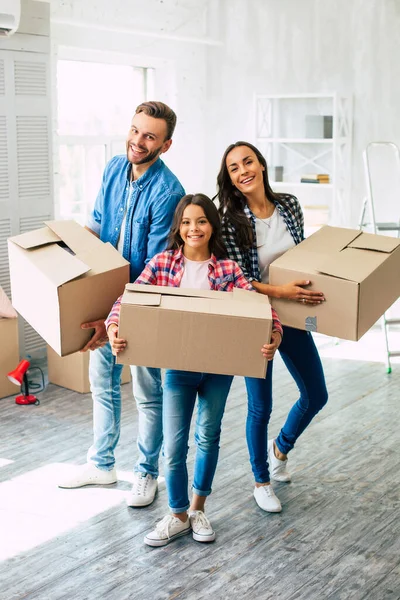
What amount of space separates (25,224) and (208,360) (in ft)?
8.20

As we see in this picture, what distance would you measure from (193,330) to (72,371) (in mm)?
2123

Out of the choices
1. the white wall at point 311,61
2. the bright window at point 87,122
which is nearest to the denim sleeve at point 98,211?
the bright window at point 87,122

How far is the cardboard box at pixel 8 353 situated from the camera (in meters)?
4.21

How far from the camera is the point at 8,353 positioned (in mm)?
4246

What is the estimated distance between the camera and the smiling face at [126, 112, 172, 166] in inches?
105

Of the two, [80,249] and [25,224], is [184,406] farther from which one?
[25,224]

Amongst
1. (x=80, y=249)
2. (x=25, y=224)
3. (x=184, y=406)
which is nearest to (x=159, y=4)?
(x=25, y=224)

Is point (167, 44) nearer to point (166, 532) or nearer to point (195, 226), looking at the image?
point (195, 226)

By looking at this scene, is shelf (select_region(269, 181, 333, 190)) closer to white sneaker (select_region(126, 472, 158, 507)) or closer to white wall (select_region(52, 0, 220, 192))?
white wall (select_region(52, 0, 220, 192))

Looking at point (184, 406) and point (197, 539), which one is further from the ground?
point (184, 406)

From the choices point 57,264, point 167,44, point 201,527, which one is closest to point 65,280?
point 57,264

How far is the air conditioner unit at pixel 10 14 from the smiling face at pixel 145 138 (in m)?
1.75

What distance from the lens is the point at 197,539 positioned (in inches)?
107

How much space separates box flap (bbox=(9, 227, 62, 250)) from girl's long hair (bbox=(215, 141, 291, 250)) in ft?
1.85
